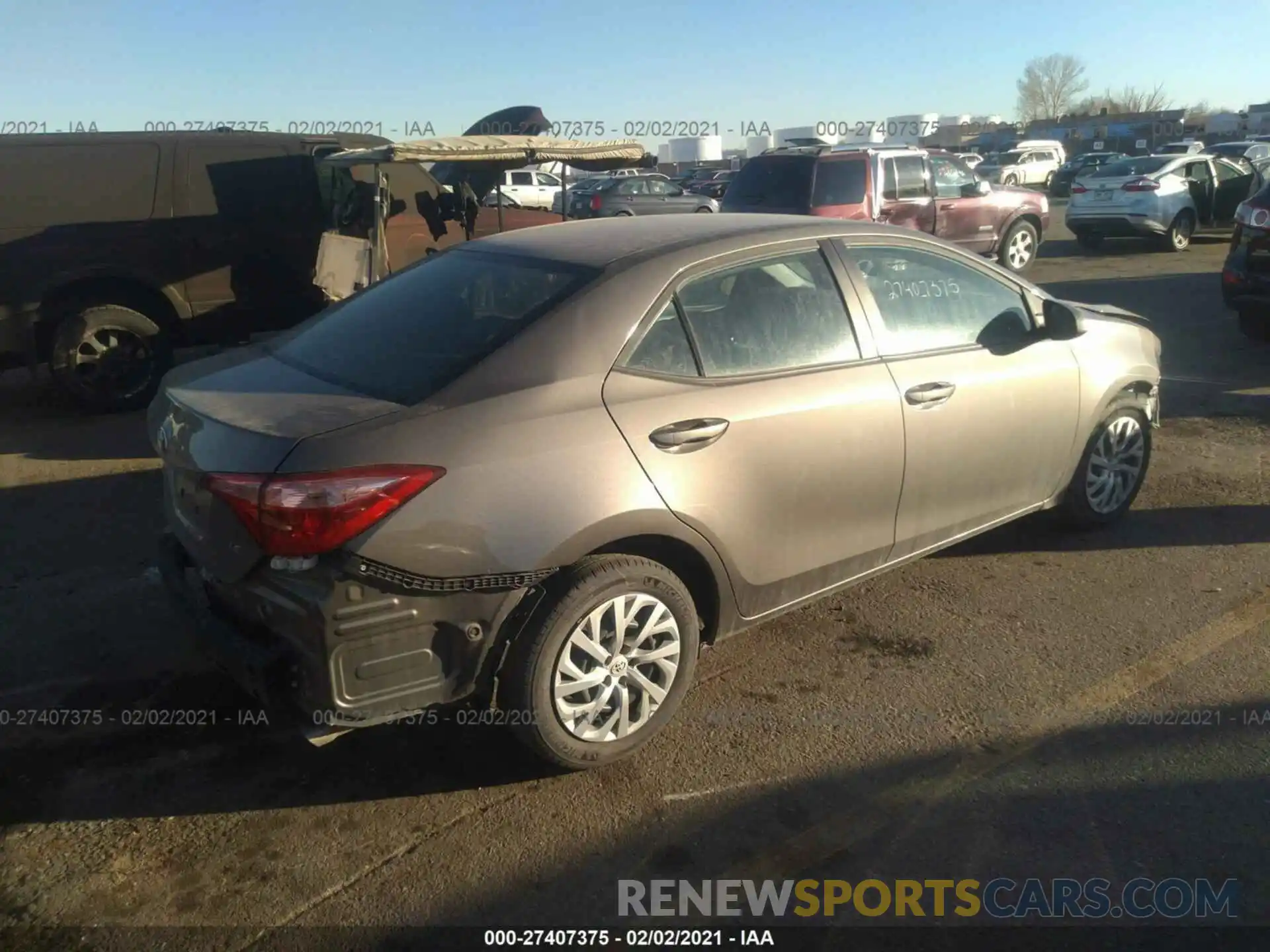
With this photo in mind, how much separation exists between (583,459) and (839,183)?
981cm

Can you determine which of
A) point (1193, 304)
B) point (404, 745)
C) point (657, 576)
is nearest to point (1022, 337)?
point (657, 576)

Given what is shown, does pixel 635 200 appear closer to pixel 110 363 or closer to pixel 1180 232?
pixel 1180 232

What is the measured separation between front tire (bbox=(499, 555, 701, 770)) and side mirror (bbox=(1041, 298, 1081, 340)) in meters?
2.21

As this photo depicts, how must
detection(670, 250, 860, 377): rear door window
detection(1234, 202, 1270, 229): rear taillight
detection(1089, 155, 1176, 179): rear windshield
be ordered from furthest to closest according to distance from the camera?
detection(1089, 155, 1176, 179): rear windshield
detection(1234, 202, 1270, 229): rear taillight
detection(670, 250, 860, 377): rear door window

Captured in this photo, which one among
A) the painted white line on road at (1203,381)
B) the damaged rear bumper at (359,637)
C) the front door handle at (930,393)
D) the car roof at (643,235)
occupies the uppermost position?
the car roof at (643,235)

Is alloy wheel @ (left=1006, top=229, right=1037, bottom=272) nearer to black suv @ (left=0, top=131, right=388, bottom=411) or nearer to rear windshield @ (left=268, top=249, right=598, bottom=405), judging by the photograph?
black suv @ (left=0, top=131, right=388, bottom=411)

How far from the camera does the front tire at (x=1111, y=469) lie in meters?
4.98

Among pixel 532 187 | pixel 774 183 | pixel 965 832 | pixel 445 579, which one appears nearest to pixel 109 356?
pixel 445 579

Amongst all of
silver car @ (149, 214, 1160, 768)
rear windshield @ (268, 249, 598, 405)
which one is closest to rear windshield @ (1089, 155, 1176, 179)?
silver car @ (149, 214, 1160, 768)

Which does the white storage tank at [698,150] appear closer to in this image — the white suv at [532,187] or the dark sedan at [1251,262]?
the white suv at [532,187]

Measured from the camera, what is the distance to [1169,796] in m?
3.17

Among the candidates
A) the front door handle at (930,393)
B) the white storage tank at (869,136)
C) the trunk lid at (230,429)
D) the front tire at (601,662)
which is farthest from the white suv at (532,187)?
the front tire at (601,662)

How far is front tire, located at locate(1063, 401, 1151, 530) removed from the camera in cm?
498

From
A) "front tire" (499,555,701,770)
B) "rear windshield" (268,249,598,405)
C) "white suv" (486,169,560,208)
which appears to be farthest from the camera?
"white suv" (486,169,560,208)
